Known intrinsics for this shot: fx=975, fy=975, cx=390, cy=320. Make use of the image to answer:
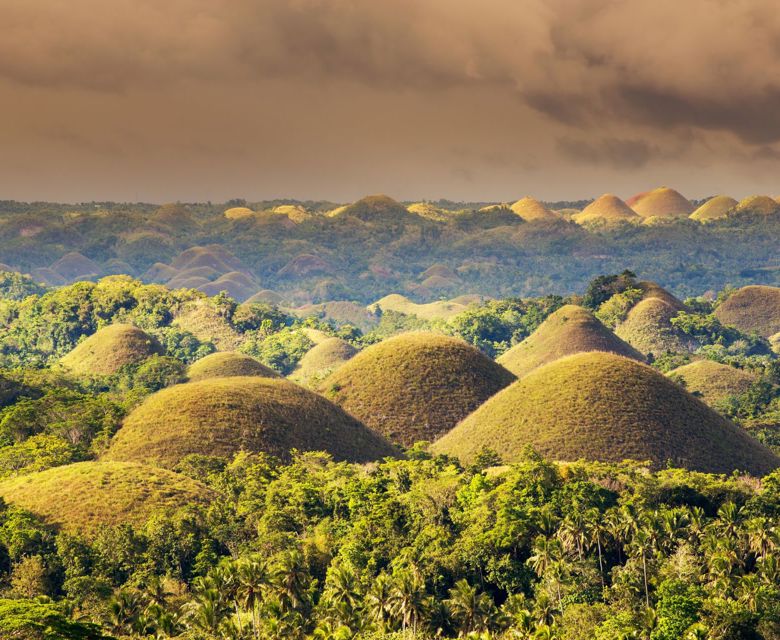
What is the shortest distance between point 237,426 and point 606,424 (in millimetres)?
38600

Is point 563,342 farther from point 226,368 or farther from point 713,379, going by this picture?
point 226,368

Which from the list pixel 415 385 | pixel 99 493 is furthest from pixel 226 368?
pixel 99 493

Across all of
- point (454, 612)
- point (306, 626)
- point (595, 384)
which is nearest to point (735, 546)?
point (454, 612)

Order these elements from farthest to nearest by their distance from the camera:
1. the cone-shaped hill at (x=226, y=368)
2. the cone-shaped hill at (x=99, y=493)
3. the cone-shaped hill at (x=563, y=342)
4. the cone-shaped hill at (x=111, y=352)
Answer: the cone-shaped hill at (x=563, y=342)
the cone-shaped hill at (x=111, y=352)
the cone-shaped hill at (x=226, y=368)
the cone-shaped hill at (x=99, y=493)

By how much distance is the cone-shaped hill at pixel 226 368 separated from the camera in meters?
156

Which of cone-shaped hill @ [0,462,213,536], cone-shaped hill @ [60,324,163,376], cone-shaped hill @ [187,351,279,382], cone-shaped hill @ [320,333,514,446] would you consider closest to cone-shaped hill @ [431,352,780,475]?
cone-shaped hill @ [320,333,514,446]

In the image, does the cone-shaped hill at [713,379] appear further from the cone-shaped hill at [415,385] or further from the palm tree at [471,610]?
the palm tree at [471,610]

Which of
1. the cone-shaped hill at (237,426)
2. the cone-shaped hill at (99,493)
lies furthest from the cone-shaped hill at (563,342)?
the cone-shaped hill at (99,493)

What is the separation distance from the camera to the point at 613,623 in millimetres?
55844

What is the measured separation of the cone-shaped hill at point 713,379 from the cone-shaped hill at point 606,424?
48.3 meters

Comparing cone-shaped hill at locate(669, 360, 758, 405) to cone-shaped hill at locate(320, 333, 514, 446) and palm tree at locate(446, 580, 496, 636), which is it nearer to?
cone-shaped hill at locate(320, 333, 514, 446)

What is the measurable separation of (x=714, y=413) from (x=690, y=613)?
190 ft

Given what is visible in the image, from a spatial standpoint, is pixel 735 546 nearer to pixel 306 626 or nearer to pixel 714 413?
pixel 306 626

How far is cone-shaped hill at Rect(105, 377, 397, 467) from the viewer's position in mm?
96688
